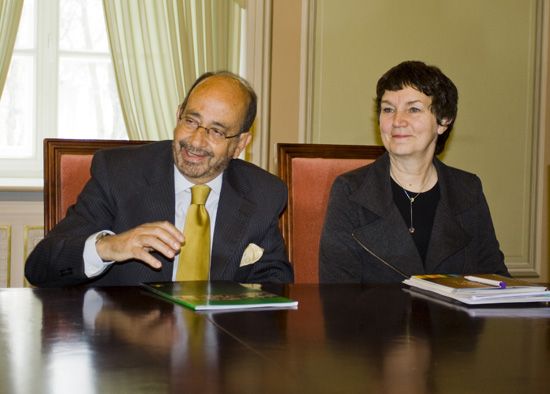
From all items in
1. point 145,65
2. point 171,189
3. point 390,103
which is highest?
point 145,65

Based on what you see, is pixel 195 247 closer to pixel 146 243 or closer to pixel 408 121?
pixel 146 243

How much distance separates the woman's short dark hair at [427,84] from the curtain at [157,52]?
181 centimetres

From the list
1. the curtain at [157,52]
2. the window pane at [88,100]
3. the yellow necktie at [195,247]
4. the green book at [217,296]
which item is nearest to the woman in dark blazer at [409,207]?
the yellow necktie at [195,247]

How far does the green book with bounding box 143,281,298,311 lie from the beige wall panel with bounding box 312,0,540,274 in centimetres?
292

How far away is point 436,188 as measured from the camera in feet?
9.90

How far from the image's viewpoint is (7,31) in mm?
4375

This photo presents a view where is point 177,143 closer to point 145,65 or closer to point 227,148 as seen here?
point 227,148

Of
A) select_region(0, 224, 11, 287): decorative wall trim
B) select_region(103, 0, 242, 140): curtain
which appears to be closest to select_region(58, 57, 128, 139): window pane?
select_region(103, 0, 242, 140): curtain

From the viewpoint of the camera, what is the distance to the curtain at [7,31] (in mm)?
4363

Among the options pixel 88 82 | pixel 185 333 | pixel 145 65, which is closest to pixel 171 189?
pixel 185 333

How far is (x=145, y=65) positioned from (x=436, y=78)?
6.72 ft

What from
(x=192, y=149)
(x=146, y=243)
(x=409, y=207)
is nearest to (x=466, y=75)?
(x=409, y=207)

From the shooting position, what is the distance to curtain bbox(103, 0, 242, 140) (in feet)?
14.9

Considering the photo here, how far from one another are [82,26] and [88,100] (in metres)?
0.43
